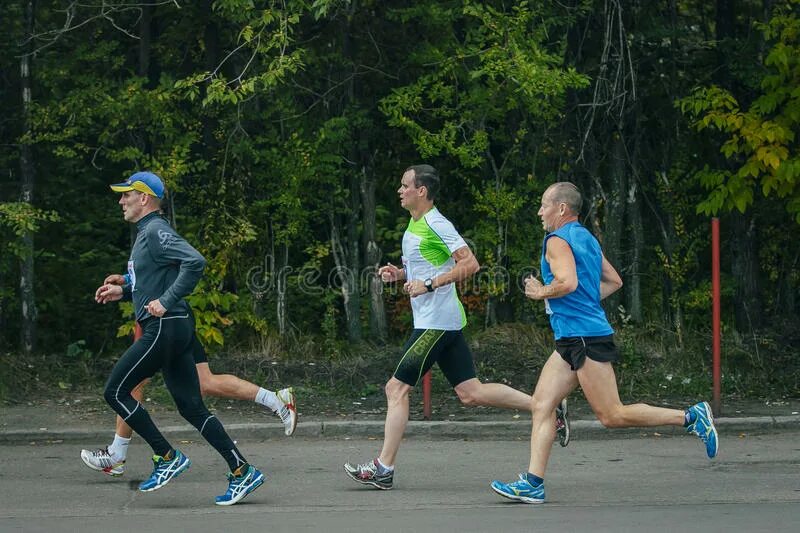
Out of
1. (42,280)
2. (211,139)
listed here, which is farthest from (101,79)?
(42,280)

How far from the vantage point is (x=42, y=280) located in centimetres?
1564

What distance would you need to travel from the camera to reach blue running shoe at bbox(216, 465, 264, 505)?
7.83 m

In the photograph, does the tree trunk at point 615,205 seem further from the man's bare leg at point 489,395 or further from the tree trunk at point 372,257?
the man's bare leg at point 489,395

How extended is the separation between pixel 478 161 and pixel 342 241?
2058 mm

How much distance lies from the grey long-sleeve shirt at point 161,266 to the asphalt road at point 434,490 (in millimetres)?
1259

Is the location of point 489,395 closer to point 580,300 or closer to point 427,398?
point 580,300

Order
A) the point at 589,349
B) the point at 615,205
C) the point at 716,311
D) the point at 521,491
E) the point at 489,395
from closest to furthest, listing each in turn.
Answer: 1. the point at 589,349
2. the point at 521,491
3. the point at 489,395
4. the point at 716,311
5. the point at 615,205

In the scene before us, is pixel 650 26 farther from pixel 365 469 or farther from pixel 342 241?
pixel 365 469

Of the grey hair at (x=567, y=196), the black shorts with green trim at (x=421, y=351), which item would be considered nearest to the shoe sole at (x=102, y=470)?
the black shorts with green trim at (x=421, y=351)

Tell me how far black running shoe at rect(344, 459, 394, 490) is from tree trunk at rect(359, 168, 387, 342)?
659 centimetres

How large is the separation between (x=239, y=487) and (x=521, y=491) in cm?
166

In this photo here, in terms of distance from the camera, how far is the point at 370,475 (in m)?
8.23

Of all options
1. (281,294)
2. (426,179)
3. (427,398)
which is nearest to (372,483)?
(426,179)

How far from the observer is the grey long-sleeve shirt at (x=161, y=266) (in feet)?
25.6
